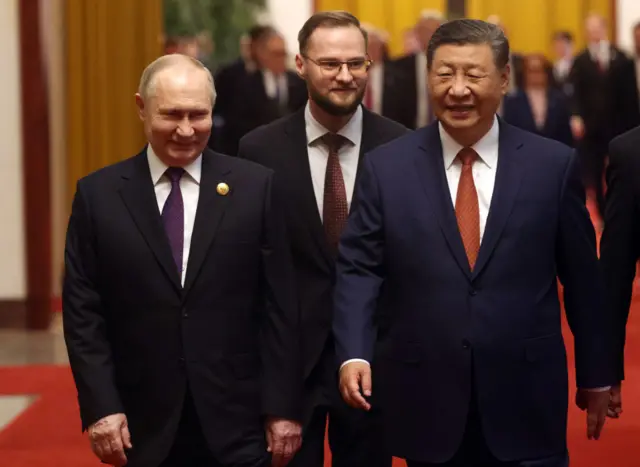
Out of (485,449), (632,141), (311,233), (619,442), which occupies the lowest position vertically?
(619,442)

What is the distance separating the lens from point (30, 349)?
24.5ft

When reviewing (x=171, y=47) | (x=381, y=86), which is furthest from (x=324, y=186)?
(x=381, y=86)

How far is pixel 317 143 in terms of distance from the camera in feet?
12.6

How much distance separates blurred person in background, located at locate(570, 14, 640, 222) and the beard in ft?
24.5

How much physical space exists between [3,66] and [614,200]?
511cm

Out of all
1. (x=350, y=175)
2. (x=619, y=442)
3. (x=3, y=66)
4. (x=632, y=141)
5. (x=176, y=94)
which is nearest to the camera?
(x=176, y=94)

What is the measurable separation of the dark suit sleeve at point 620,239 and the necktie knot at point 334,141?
75 cm

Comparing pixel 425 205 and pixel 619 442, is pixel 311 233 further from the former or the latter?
pixel 619 442

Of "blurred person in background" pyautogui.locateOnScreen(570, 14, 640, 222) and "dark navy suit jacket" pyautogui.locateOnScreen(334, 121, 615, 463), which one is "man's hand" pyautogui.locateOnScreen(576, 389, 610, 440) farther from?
"blurred person in background" pyautogui.locateOnScreen(570, 14, 640, 222)

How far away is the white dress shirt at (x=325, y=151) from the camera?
3.77 metres

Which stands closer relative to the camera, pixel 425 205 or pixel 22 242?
pixel 425 205

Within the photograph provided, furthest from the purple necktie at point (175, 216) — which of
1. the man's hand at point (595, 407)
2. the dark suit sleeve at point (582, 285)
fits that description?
the man's hand at point (595, 407)

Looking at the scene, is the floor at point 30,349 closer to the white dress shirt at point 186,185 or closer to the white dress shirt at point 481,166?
the white dress shirt at point 186,185

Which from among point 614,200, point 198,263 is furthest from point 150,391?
point 614,200
